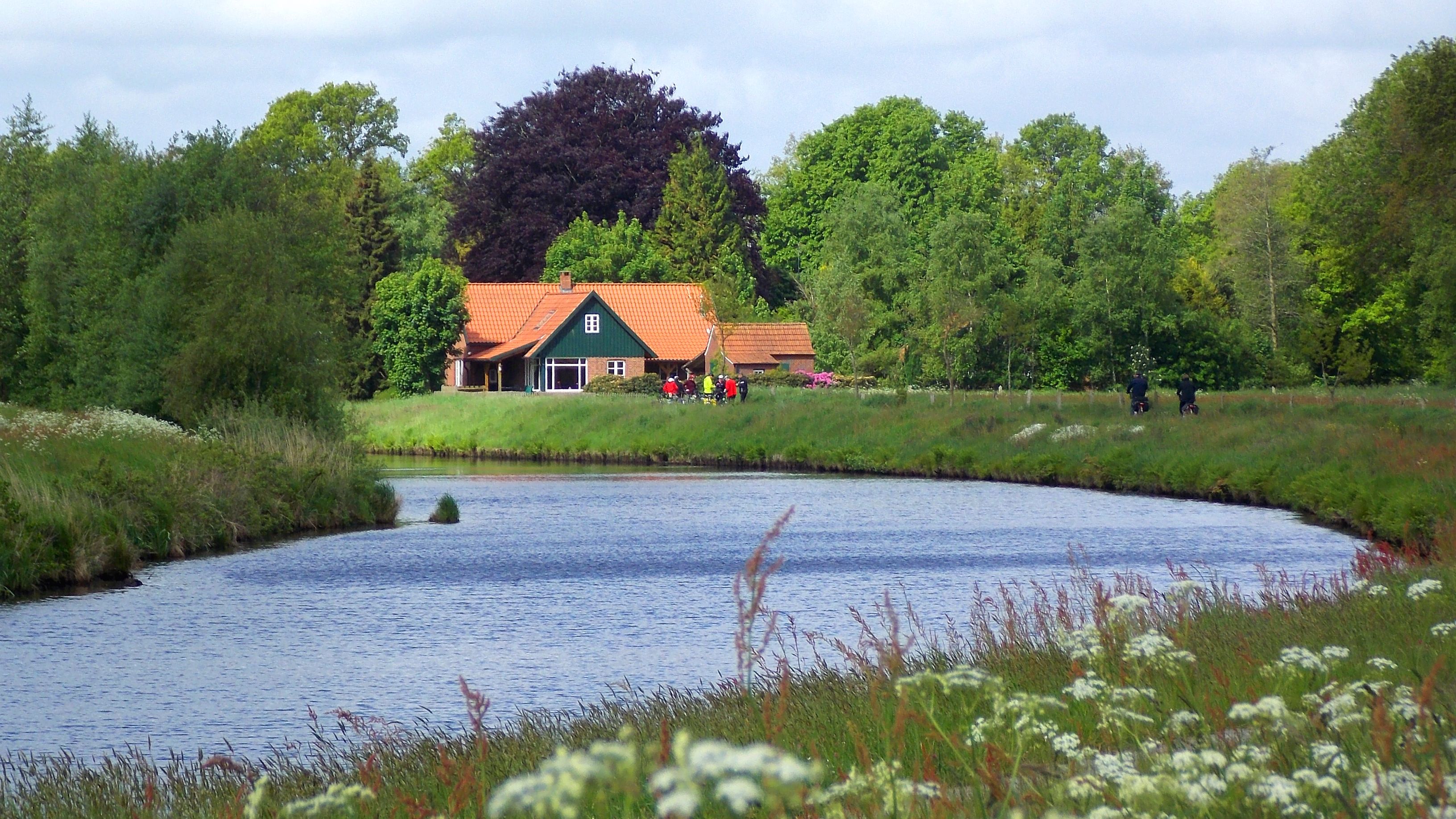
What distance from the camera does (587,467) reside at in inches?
2110

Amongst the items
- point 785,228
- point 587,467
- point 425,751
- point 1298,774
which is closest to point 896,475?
point 587,467

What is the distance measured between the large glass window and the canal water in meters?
41.7

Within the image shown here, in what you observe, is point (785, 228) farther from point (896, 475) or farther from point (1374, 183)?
point (896, 475)

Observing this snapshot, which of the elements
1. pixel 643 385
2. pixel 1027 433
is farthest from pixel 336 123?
pixel 1027 433

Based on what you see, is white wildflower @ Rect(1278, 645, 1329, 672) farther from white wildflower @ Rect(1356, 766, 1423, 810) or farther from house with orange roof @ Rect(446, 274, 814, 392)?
house with orange roof @ Rect(446, 274, 814, 392)

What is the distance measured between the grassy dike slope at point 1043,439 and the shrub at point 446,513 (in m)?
5.89

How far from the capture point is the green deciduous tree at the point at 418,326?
73.0 metres

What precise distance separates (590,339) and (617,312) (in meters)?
3.07

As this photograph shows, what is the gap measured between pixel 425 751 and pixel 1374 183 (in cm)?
5977

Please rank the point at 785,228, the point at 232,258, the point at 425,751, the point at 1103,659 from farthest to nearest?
the point at 785,228 → the point at 232,258 → the point at 425,751 → the point at 1103,659

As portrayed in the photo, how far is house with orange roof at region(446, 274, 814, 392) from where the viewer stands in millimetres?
79312

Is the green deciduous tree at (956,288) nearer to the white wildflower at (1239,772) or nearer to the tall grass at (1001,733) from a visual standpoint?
the tall grass at (1001,733)

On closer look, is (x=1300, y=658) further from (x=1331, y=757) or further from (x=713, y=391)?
(x=713, y=391)

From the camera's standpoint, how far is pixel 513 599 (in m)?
21.8
